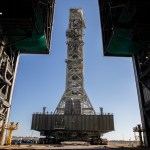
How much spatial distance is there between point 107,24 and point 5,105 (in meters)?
18.9

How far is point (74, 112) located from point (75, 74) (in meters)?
14.3

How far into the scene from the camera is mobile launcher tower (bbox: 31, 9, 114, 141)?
1695 inches

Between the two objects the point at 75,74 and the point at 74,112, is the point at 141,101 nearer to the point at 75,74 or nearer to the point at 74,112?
the point at 74,112

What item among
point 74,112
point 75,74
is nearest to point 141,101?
point 74,112

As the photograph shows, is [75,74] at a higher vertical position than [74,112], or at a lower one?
higher

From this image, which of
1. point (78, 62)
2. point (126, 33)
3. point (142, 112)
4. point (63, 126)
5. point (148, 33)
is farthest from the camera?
point (78, 62)

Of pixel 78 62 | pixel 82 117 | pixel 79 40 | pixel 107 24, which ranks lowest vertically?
pixel 82 117

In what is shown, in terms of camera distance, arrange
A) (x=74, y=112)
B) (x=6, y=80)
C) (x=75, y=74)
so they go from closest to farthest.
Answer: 1. (x=6, y=80)
2. (x=74, y=112)
3. (x=75, y=74)

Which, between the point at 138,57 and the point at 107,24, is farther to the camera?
the point at 138,57

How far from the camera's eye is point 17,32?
22.4 m

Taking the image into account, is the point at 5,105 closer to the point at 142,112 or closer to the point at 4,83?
the point at 4,83

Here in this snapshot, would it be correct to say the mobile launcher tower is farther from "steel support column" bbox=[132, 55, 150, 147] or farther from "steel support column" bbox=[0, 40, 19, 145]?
"steel support column" bbox=[0, 40, 19, 145]

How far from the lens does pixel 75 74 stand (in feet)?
193

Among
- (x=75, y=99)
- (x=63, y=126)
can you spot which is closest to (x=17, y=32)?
(x=63, y=126)
